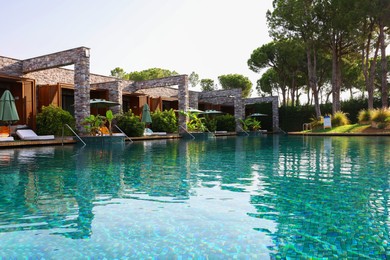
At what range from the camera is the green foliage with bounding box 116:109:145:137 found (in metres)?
18.0

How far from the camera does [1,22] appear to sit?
15.2 metres

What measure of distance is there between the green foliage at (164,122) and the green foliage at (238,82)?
2721 cm

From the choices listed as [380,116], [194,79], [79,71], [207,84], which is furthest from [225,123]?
[194,79]

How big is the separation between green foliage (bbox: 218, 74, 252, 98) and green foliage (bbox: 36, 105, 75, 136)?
34300mm

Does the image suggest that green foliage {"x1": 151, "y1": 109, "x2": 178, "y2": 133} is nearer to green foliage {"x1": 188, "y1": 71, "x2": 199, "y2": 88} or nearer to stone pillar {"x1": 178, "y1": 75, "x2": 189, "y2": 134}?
stone pillar {"x1": 178, "y1": 75, "x2": 189, "y2": 134}

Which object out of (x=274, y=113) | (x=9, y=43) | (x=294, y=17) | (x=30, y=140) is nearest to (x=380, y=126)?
(x=294, y=17)

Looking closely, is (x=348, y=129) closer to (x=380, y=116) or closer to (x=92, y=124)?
(x=380, y=116)

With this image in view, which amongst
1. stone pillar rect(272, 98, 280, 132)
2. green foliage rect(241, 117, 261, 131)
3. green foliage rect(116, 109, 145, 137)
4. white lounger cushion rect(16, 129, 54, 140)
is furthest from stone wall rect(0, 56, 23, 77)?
stone pillar rect(272, 98, 280, 132)

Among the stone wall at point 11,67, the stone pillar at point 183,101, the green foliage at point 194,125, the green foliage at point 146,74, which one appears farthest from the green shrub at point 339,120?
the green foliage at point 146,74

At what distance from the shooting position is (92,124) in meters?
15.2

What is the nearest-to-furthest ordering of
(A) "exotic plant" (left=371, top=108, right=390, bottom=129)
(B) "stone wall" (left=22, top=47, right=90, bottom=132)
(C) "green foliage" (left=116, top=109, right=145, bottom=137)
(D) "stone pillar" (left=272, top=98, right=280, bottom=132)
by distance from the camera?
1. (B) "stone wall" (left=22, top=47, right=90, bottom=132)
2. (C) "green foliage" (left=116, top=109, right=145, bottom=137)
3. (A) "exotic plant" (left=371, top=108, right=390, bottom=129)
4. (D) "stone pillar" (left=272, top=98, right=280, bottom=132)

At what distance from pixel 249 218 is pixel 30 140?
1292 cm

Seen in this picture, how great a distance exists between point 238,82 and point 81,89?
3466cm

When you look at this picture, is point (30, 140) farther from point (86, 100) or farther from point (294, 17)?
point (294, 17)
